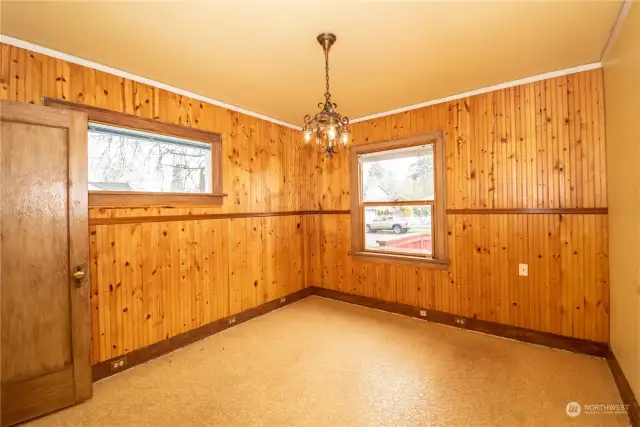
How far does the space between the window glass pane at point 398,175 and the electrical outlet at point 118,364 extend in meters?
3.25

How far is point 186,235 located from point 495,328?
3451mm

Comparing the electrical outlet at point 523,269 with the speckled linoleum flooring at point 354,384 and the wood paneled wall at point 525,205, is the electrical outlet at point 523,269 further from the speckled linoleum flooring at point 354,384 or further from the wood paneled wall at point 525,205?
the speckled linoleum flooring at point 354,384

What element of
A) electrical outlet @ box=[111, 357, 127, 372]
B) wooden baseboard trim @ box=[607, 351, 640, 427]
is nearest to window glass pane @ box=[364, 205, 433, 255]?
wooden baseboard trim @ box=[607, 351, 640, 427]

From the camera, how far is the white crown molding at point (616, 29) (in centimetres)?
188

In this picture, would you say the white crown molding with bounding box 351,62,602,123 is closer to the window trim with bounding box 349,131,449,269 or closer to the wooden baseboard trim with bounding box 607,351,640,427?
the window trim with bounding box 349,131,449,269

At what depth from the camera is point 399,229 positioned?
3967 mm

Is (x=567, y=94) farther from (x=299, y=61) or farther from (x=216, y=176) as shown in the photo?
(x=216, y=176)

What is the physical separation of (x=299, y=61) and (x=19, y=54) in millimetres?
2068

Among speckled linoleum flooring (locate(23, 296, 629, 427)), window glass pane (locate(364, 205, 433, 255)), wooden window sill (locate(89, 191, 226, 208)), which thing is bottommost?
speckled linoleum flooring (locate(23, 296, 629, 427))

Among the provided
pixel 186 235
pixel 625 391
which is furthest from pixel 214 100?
pixel 625 391

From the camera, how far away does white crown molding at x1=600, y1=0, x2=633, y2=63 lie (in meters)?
1.88

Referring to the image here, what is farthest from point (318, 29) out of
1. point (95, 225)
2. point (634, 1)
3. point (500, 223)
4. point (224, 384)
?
point (224, 384)

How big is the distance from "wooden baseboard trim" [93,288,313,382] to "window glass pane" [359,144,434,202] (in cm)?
209

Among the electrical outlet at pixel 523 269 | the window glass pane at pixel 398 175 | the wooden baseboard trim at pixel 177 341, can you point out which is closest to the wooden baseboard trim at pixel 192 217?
the window glass pane at pixel 398 175
